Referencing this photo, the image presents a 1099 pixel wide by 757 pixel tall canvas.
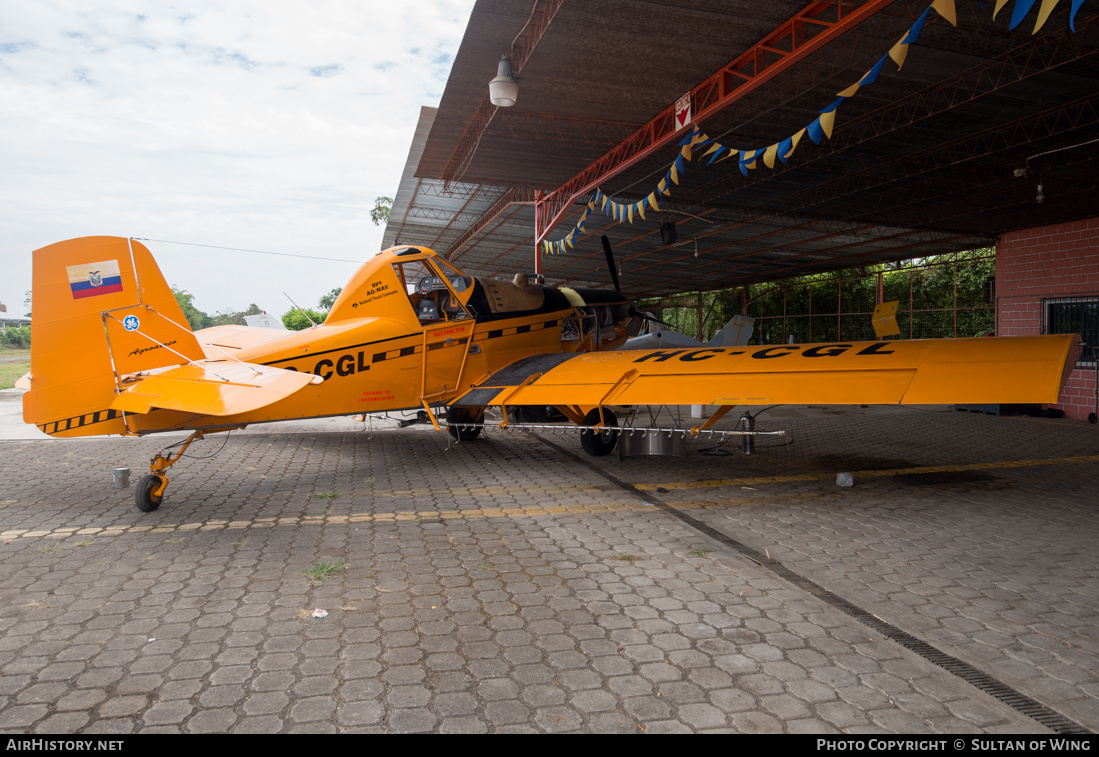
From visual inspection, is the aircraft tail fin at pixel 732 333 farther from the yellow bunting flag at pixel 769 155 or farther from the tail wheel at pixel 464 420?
the tail wheel at pixel 464 420

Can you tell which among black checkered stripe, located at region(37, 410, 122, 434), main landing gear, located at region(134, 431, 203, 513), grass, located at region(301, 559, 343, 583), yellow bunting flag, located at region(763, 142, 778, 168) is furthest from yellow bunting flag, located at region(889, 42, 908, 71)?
black checkered stripe, located at region(37, 410, 122, 434)

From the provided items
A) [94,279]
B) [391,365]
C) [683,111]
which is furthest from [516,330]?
[94,279]

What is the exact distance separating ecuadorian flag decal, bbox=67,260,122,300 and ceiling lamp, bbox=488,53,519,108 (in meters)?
5.95

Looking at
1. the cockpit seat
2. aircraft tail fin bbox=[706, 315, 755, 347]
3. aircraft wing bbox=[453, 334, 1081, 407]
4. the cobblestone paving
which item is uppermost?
the cockpit seat

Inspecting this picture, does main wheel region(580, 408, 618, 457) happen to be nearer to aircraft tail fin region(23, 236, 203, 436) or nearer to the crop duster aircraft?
the crop duster aircraft

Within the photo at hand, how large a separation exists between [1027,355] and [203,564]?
6.81 m

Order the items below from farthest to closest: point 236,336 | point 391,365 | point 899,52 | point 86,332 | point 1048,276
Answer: point 1048,276 → point 236,336 → point 391,365 → point 899,52 → point 86,332

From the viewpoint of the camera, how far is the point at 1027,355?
16.9 ft

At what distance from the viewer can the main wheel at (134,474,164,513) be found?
568 centimetres

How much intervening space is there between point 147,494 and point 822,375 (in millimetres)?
6534

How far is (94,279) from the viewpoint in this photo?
18.3 feet

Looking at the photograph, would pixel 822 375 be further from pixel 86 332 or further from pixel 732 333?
pixel 732 333

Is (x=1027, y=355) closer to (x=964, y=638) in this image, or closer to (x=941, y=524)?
(x=941, y=524)

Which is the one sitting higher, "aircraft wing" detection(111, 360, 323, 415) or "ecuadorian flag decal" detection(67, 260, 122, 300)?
"ecuadorian flag decal" detection(67, 260, 122, 300)
